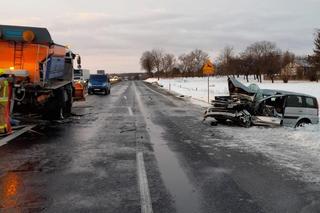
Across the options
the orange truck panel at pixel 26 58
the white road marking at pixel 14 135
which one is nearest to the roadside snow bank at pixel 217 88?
the orange truck panel at pixel 26 58

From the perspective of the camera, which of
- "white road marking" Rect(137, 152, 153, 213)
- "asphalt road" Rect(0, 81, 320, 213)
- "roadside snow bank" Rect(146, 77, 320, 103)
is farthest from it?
"roadside snow bank" Rect(146, 77, 320, 103)

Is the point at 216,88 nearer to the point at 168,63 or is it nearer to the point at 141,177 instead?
the point at 141,177

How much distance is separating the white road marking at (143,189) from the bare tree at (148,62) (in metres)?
170

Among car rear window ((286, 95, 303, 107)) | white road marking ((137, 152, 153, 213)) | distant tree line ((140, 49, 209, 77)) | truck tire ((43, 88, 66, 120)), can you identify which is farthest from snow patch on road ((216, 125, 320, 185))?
distant tree line ((140, 49, 209, 77))

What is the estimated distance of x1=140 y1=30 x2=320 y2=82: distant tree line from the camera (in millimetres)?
113875

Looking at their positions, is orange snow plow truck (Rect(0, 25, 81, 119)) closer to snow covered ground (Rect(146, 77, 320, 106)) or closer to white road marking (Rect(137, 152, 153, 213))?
white road marking (Rect(137, 152, 153, 213))

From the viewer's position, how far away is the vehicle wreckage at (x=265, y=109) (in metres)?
15.7

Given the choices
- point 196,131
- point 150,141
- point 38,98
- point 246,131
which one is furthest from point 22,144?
point 246,131

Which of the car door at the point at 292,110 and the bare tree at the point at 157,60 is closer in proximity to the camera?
the car door at the point at 292,110

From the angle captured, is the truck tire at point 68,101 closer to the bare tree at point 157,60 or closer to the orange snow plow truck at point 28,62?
the orange snow plow truck at point 28,62

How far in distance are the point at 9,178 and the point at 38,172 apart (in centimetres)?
60

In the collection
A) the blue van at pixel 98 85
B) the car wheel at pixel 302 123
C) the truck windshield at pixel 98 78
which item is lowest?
the car wheel at pixel 302 123

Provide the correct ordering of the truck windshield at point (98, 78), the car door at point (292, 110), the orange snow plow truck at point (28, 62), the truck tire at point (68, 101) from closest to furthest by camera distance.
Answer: the orange snow plow truck at point (28, 62), the car door at point (292, 110), the truck tire at point (68, 101), the truck windshield at point (98, 78)

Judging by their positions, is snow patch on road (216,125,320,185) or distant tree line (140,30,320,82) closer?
snow patch on road (216,125,320,185)
